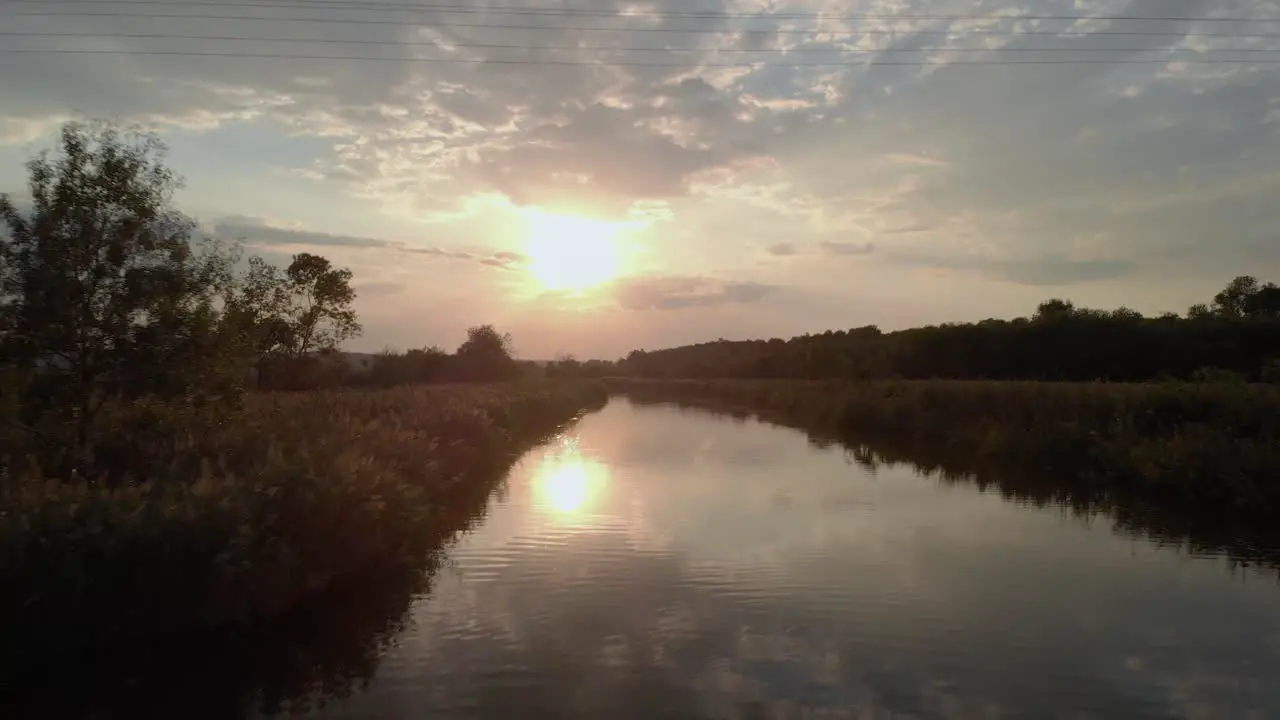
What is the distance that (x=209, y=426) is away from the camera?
1448 cm

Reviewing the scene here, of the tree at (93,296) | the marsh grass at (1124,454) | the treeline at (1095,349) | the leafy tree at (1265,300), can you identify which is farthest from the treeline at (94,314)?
the leafy tree at (1265,300)

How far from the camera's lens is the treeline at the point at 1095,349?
126ft

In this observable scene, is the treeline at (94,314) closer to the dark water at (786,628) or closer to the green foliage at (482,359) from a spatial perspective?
the dark water at (786,628)

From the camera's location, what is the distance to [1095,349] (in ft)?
141

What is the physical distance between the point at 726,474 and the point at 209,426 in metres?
12.9

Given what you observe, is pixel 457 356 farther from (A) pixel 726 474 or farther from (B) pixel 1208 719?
(B) pixel 1208 719

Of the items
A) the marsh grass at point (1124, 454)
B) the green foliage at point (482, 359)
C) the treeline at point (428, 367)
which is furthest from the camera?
the green foliage at point (482, 359)

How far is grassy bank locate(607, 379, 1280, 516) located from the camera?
1744 centimetres

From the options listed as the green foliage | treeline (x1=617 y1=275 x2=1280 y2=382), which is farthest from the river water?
the green foliage

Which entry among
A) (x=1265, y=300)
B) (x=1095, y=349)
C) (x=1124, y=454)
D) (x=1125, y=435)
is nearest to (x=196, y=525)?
(x=1124, y=454)

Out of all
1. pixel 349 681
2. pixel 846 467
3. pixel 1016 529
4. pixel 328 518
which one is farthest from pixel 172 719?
pixel 846 467

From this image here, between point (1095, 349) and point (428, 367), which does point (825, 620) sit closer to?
point (1095, 349)

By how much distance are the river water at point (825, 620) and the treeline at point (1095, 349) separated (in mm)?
13916

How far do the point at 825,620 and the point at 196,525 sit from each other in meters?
6.73
